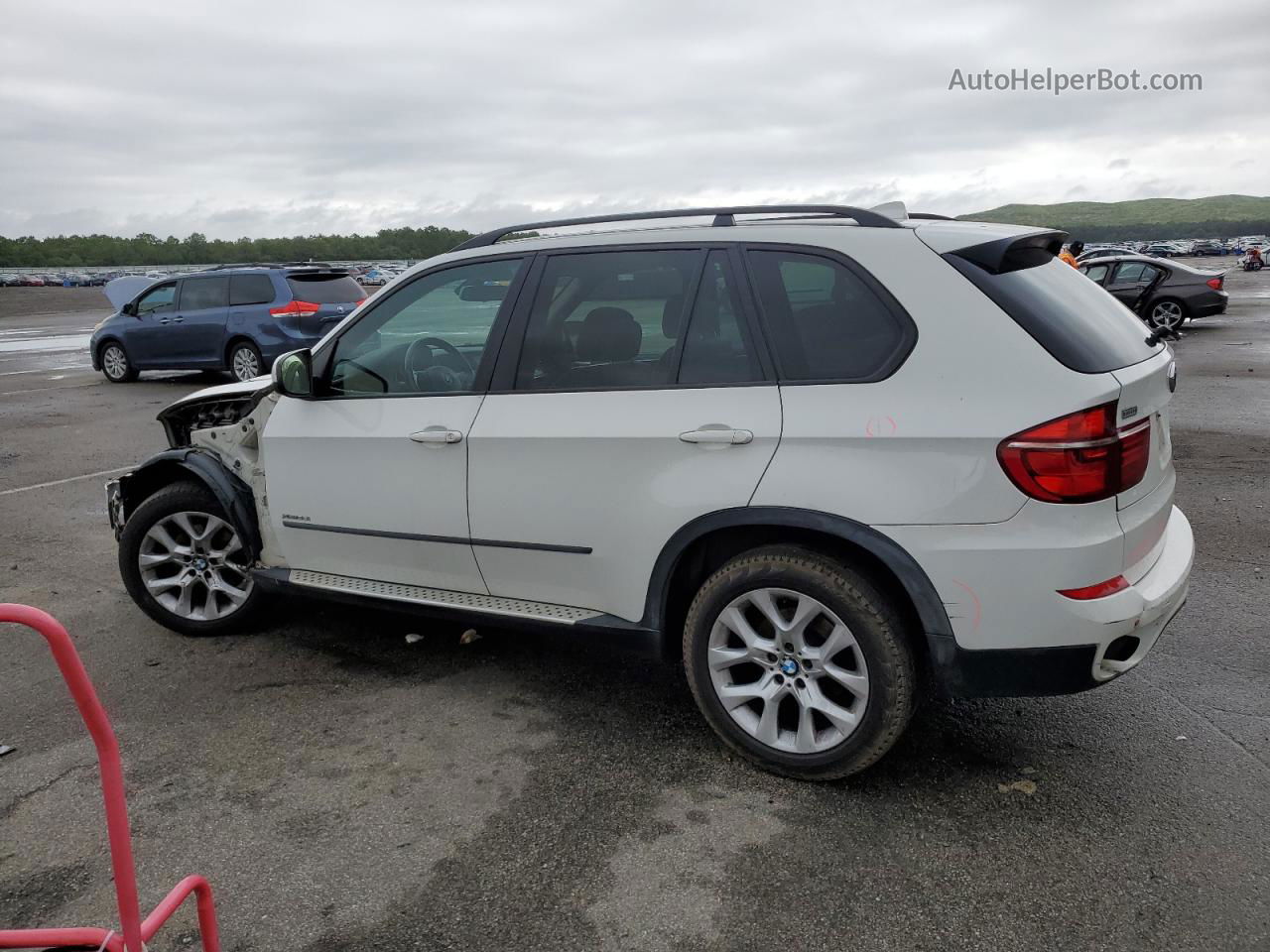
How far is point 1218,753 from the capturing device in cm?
355

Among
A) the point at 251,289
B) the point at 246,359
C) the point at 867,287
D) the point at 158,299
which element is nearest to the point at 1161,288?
the point at 251,289

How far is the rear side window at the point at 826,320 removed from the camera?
3.28 meters

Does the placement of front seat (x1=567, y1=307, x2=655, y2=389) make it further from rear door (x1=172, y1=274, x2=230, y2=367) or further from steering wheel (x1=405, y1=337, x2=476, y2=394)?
rear door (x1=172, y1=274, x2=230, y2=367)

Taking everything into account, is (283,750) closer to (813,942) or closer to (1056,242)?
(813,942)

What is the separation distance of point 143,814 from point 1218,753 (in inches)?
138

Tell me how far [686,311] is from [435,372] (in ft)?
3.75

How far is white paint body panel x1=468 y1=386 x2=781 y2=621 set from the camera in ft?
11.1

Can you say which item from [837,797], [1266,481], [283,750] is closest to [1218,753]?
[837,797]

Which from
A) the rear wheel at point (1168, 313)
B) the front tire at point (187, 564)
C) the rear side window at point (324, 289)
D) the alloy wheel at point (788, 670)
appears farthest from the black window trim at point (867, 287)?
the rear wheel at point (1168, 313)

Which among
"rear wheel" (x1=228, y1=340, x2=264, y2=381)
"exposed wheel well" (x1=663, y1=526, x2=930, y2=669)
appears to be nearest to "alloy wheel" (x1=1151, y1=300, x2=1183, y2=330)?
"rear wheel" (x1=228, y1=340, x2=264, y2=381)

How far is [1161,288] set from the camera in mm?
20266

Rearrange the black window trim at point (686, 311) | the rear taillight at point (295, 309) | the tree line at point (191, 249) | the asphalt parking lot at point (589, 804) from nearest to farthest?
the asphalt parking lot at point (589, 804), the black window trim at point (686, 311), the rear taillight at point (295, 309), the tree line at point (191, 249)

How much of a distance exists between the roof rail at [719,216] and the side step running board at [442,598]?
4.56ft

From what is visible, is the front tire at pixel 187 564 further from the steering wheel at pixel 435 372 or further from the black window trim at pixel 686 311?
the black window trim at pixel 686 311
